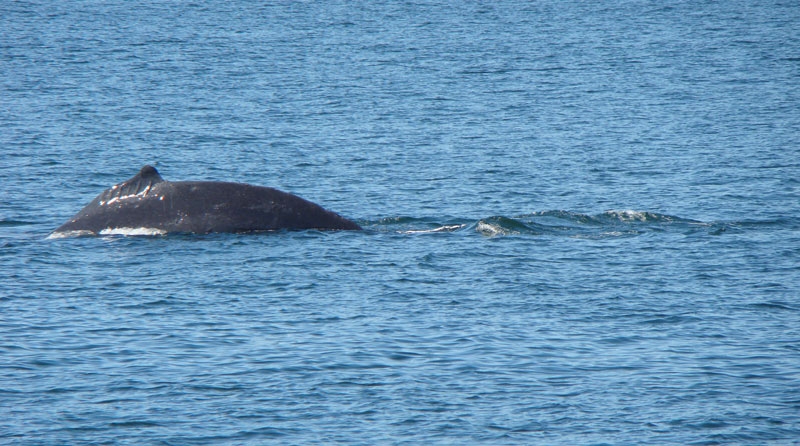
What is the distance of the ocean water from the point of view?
14.4 metres

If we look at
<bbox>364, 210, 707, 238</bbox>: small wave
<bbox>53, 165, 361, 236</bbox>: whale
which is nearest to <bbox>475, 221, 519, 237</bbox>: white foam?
<bbox>364, 210, 707, 238</bbox>: small wave

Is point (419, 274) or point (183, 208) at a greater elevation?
point (183, 208)

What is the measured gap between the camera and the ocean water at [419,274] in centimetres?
1439

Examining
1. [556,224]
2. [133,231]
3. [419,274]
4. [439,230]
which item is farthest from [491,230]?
[133,231]

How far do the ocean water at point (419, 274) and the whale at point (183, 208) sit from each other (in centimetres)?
32

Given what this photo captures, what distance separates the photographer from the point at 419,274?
2086 centimetres

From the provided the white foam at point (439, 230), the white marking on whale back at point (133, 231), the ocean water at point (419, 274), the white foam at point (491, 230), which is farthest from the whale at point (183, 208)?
the white foam at point (491, 230)

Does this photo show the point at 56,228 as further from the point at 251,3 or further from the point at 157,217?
the point at 251,3

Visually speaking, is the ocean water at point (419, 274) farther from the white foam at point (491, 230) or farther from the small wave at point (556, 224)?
the white foam at point (491, 230)

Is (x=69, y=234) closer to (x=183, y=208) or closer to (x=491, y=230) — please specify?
(x=183, y=208)

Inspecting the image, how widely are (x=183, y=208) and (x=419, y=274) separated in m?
4.80

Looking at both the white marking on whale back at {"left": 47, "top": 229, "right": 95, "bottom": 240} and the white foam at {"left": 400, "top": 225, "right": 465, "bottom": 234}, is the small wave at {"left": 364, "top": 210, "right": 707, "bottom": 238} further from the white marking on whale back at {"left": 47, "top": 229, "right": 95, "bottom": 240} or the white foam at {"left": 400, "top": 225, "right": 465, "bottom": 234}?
the white marking on whale back at {"left": 47, "top": 229, "right": 95, "bottom": 240}

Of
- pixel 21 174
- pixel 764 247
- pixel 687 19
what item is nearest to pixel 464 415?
pixel 764 247

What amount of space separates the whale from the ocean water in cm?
32
